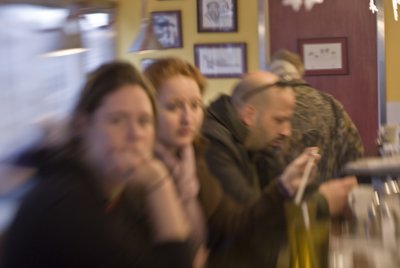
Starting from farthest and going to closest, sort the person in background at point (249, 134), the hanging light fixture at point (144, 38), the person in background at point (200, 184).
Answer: the hanging light fixture at point (144, 38)
the person in background at point (249, 134)
the person in background at point (200, 184)

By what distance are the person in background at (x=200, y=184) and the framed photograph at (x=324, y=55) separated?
2898 mm

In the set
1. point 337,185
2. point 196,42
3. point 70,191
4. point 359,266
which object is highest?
point 196,42

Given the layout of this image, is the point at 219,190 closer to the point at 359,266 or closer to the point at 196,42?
the point at 359,266

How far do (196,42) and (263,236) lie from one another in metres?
2.90

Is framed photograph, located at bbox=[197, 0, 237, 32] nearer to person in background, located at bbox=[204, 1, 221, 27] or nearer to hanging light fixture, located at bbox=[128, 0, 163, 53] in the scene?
person in background, located at bbox=[204, 1, 221, 27]

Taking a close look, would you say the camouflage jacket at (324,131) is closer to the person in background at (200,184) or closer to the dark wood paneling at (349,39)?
the person in background at (200,184)

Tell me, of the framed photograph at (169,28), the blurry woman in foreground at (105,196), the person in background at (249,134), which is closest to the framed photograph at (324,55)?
the framed photograph at (169,28)

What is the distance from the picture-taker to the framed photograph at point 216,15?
4.21 metres

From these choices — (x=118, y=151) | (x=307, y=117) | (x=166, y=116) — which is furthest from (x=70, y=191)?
(x=307, y=117)

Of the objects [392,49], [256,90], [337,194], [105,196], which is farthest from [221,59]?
[105,196]

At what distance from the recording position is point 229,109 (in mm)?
1870

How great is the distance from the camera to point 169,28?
4.30 meters

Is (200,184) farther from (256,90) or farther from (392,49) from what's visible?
(392,49)

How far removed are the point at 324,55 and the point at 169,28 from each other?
3.31 feet
